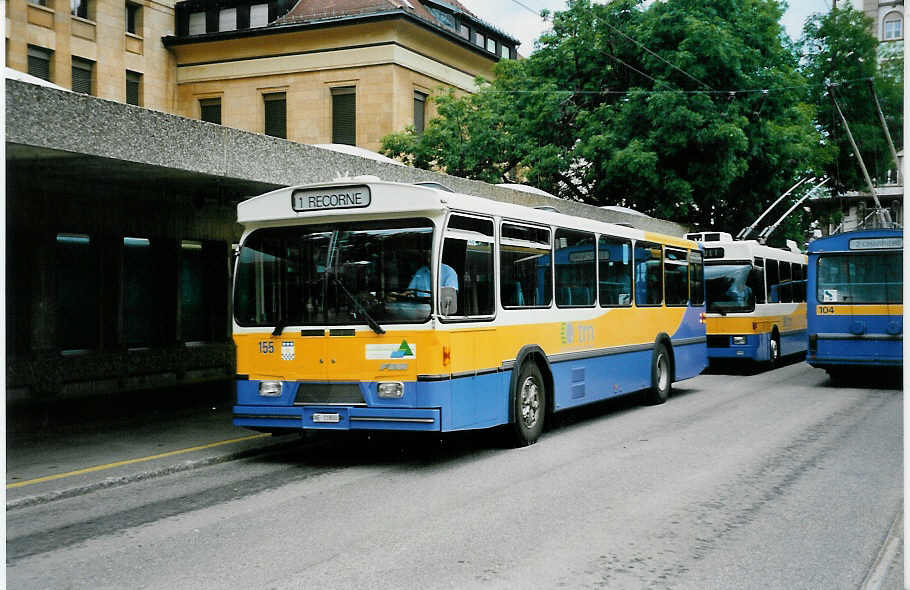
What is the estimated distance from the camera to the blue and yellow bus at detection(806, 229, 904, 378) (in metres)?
17.4

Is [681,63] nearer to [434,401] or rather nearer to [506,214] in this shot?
[506,214]

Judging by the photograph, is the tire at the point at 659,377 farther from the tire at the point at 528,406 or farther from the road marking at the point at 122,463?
the road marking at the point at 122,463

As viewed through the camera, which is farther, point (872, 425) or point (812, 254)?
point (812, 254)

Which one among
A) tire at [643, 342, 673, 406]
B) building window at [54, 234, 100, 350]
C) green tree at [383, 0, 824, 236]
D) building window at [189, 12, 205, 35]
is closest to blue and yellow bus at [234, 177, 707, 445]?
tire at [643, 342, 673, 406]

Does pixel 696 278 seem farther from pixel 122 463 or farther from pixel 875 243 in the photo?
pixel 122 463

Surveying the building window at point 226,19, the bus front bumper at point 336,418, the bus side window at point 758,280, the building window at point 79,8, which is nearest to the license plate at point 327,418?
the bus front bumper at point 336,418

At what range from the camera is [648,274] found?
1523 cm

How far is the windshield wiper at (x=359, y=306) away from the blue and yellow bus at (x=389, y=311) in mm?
12

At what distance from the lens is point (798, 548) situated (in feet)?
20.9

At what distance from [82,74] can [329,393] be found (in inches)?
1171

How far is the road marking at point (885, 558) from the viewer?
5.56 meters

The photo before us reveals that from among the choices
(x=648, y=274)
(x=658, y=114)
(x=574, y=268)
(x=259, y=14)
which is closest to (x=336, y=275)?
(x=574, y=268)

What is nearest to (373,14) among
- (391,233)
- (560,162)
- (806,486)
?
(560,162)

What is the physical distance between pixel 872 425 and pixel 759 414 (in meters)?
1.63
